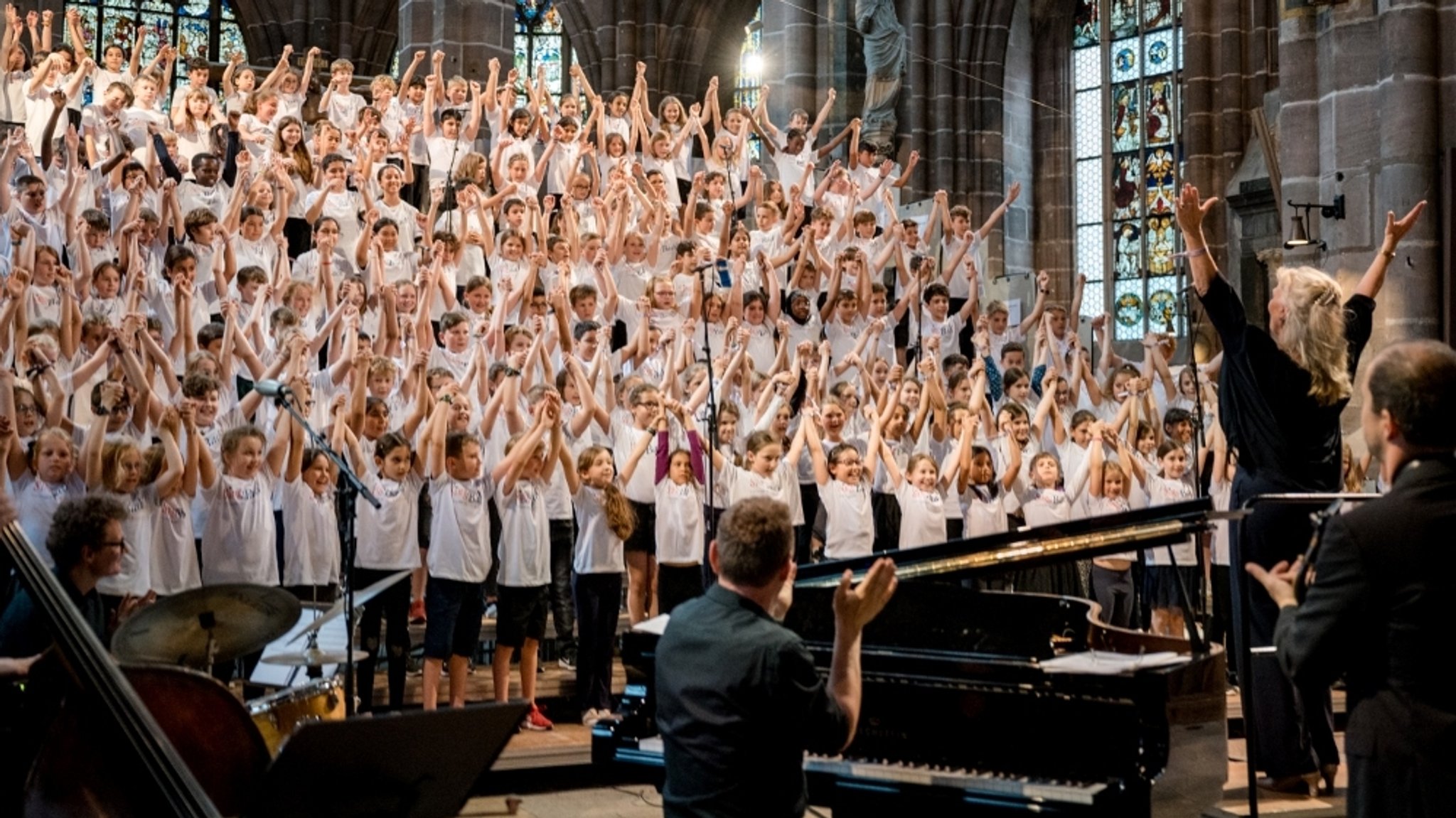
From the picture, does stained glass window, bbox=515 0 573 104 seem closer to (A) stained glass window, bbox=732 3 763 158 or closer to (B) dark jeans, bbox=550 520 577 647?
Result: (A) stained glass window, bbox=732 3 763 158

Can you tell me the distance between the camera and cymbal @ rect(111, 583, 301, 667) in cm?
464

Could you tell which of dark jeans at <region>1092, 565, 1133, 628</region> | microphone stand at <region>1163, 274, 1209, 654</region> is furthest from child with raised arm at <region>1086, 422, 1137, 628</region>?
microphone stand at <region>1163, 274, 1209, 654</region>

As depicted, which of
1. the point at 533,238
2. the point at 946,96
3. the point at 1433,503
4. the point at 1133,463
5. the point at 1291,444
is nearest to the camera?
the point at 1433,503

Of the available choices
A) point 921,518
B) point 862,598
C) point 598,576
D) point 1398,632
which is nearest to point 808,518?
point 921,518

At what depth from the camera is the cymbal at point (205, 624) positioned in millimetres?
4637

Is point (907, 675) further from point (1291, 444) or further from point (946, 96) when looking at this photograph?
point (946, 96)

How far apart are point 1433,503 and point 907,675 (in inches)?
77.6

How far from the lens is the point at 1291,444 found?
4.97 m

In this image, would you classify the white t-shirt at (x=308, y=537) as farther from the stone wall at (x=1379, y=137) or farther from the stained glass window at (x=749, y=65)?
the stained glass window at (x=749, y=65)

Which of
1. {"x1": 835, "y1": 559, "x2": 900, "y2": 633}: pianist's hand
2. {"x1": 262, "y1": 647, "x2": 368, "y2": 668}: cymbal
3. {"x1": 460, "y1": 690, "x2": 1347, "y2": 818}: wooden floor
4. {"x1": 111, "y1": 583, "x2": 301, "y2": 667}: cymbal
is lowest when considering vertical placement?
{"x1": 460, "y1": 690, "x2": 1347, "y2": 818}: wooden floor

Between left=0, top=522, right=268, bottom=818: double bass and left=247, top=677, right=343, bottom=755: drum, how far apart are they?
55.4 inches

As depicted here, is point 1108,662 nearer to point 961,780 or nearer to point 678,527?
point 961,780

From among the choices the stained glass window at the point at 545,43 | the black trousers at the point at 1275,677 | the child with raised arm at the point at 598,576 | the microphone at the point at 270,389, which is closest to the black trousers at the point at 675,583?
the child with raised arm at the point at 598,576

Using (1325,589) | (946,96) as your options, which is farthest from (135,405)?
(946,96)
